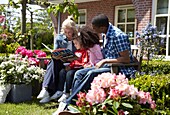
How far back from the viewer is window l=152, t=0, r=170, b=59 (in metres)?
8.02

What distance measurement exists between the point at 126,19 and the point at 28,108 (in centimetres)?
700

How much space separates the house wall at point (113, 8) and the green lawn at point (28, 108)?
198 inches

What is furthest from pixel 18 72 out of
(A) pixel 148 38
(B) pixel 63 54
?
(A) pixel 148 38

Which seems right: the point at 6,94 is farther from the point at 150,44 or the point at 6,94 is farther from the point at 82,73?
the point at 150,44

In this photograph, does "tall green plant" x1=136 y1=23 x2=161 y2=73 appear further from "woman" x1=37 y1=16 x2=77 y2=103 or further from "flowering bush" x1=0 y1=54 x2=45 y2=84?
"flowering bush" x1=0 y1=54 x2=45 y2=84

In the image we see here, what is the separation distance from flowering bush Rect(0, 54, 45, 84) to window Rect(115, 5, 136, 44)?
6.00 m

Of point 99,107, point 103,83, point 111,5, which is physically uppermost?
point 111,5

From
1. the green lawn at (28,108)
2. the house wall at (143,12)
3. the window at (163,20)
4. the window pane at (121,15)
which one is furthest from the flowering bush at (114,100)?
the window pane at (121,15)

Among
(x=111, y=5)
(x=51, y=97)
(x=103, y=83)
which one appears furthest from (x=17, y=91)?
(x=111, y=5)

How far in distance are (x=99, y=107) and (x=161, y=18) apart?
6530mm

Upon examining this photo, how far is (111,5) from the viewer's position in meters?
10.7

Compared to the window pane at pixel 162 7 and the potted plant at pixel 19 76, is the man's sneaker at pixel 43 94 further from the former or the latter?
the window pane at pixel 162 7

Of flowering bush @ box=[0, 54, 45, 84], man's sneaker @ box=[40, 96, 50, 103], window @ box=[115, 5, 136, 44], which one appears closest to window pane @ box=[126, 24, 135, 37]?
window @ box=[115, 5, 136, 44]

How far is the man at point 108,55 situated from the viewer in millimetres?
3580
